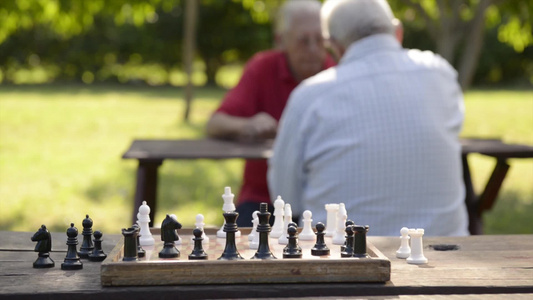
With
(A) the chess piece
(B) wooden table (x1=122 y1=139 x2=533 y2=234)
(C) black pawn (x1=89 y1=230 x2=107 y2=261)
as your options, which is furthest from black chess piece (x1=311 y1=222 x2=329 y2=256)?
(B) wooden table (x1=122 y1=139 x2=533 y2=234)

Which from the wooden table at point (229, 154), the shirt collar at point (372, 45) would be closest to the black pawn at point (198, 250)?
the shirt collar at point (372, 45)

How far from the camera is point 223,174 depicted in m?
10.4

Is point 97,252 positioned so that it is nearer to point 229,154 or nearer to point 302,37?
point 229,154

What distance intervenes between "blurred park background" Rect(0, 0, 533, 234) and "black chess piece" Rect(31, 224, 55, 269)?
513cm

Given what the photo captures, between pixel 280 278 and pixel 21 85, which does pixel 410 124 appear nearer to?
pixel 280 278

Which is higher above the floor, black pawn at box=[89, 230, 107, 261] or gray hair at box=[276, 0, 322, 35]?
gray hair at box=[276, 0, 322, 35]

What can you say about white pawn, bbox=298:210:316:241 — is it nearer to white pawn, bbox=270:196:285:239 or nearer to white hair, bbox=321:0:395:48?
white pawn, bbox=270:196:285:239

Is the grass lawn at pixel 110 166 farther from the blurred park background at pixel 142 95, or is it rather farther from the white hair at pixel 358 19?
the white hair at pixel 358 19

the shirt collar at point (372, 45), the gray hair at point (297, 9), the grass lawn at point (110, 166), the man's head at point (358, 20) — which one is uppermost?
the gray hair at point (297, 9)

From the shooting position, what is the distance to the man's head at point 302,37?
440 centimetres

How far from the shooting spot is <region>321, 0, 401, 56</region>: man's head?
3.22 meters

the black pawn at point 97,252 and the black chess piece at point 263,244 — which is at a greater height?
the black chess piece at point 263,244

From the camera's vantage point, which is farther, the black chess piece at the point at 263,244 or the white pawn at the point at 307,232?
the white pawn at the point at 307,232

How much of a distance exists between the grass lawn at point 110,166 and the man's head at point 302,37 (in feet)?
9.34
